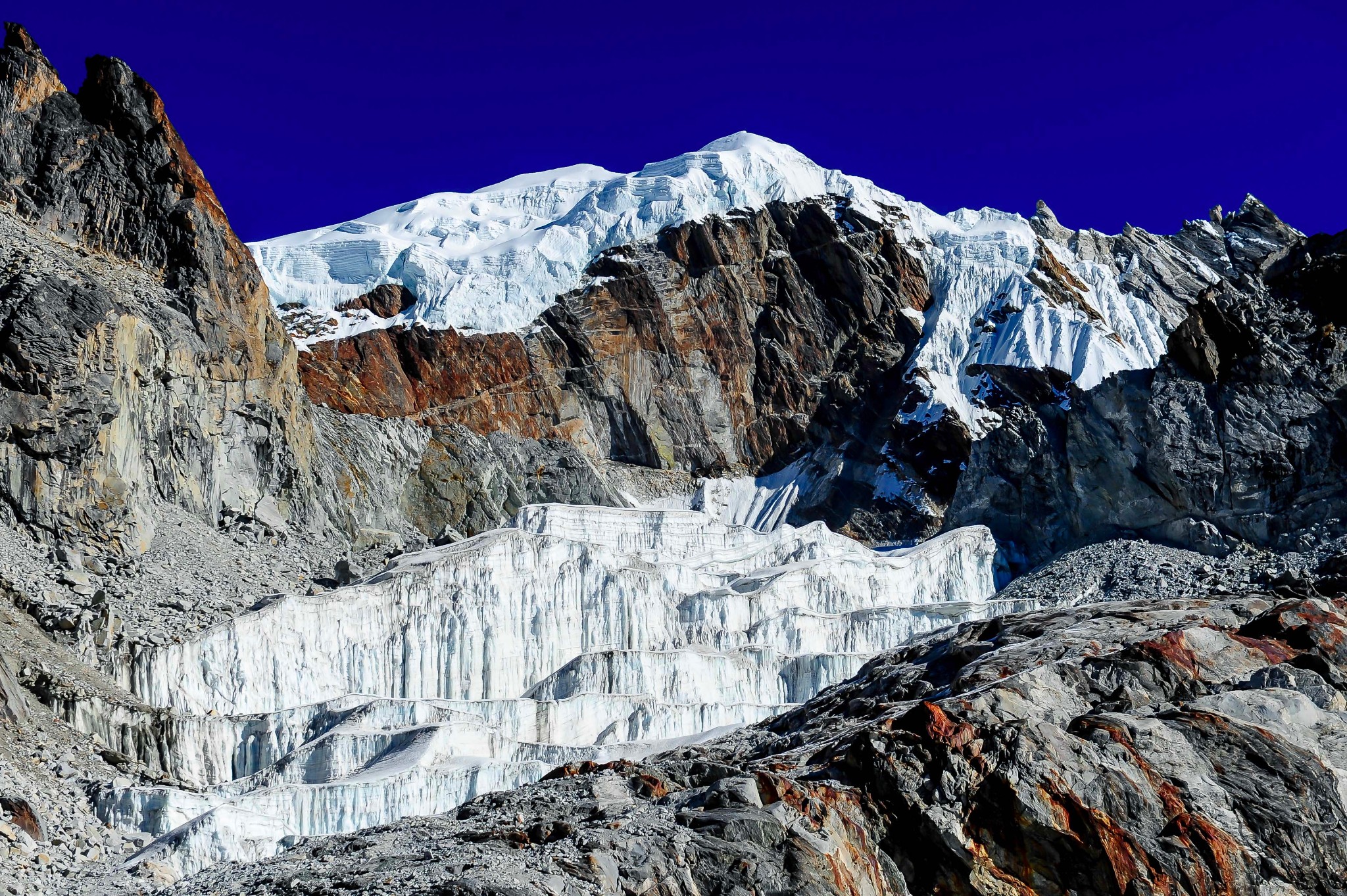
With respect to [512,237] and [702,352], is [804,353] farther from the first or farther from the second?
[512,237]

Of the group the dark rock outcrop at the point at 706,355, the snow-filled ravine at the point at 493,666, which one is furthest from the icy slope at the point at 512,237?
the snow-filled ravine at the point at 493,666

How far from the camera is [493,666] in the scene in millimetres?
76625

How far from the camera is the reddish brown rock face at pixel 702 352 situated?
405 ft

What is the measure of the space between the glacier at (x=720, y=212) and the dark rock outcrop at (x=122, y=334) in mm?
26074

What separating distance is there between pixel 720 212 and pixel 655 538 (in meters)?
44.5

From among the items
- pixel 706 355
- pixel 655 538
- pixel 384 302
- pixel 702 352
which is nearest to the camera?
pixel 655 538

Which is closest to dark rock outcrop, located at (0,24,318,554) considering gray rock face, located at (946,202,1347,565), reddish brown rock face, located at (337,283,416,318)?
→ reddish brown rock face, located at (337,283,416,318)

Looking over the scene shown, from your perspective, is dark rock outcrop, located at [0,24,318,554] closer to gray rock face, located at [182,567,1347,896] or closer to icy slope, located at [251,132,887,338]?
icy slope, located at [251,132,887,338]

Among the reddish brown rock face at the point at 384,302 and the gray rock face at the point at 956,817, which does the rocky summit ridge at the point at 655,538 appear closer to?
the gray rock face at the point at 956,817

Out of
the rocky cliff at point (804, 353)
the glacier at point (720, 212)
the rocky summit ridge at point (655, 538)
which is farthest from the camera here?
the glacier at point (720, 212)

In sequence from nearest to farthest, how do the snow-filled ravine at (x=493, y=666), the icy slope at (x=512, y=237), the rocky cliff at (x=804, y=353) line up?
the snow-filled ravine at (x=493, y=666), the rocky cliff at (x=804, y=353), the icy slope at (x=512, y=237)

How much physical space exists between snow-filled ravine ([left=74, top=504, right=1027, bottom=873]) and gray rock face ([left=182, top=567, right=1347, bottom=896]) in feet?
45.4

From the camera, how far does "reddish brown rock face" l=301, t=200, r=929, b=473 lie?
12356 cm

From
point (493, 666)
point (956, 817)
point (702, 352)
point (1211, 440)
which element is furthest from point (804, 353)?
point (956, 817)
